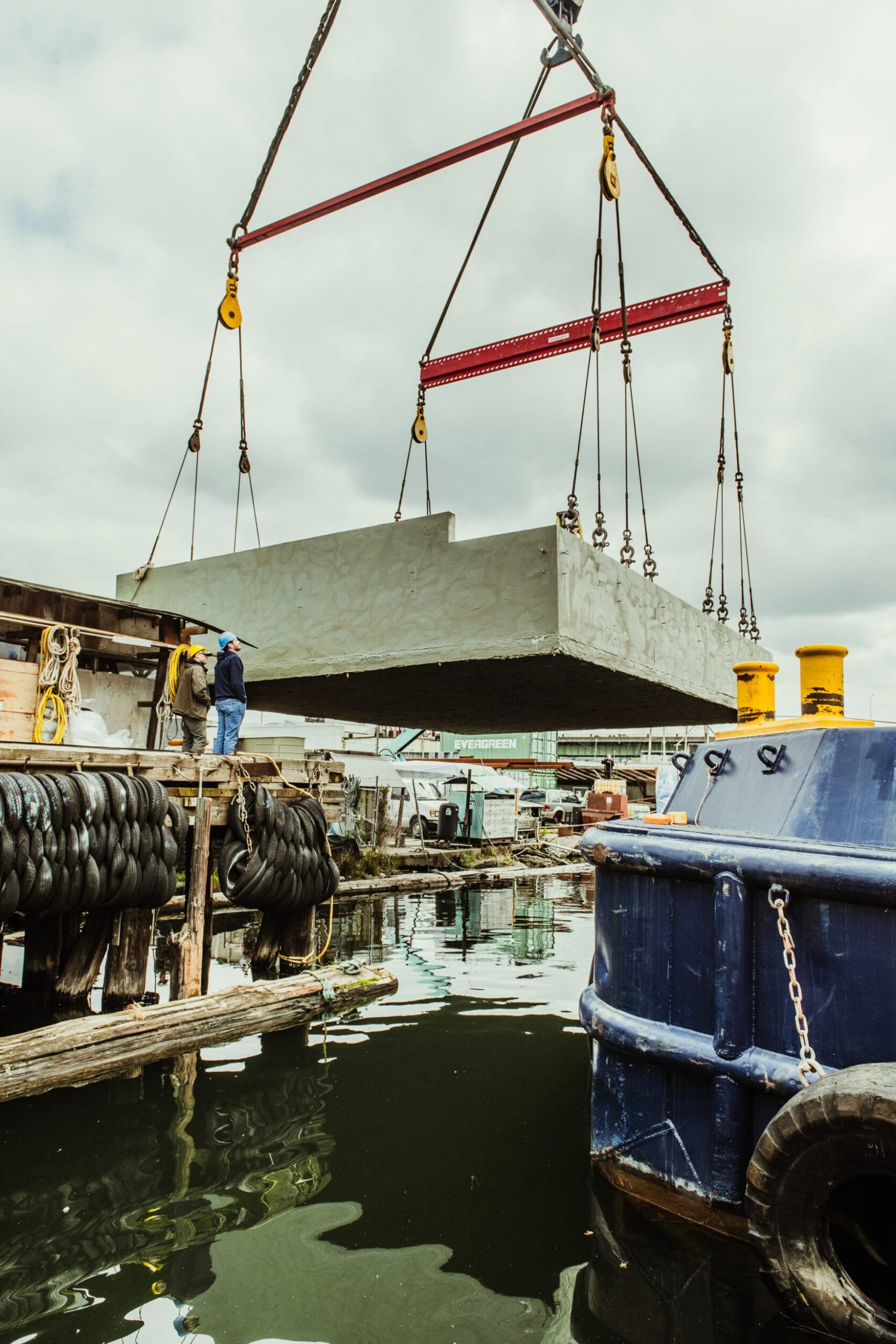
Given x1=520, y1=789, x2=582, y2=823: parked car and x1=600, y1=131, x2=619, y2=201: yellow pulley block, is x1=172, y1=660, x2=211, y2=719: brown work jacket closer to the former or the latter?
x1=600, y1=131, x2=619, y2=201: yellow pulley block

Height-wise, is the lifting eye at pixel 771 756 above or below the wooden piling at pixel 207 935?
above

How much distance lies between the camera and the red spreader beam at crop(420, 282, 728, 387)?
1120 cm

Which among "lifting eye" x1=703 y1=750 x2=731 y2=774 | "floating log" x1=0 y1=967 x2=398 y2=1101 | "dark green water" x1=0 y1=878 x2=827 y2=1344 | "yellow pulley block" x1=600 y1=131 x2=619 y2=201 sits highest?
"yellow pulley block" x1=600 y1=131 x2=619 y2=201

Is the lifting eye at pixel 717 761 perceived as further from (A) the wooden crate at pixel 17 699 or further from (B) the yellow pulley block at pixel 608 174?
(A) the wooden crate at pixel 17 699

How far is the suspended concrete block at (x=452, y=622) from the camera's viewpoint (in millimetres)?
7152

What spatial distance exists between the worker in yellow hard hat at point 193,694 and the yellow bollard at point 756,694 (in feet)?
22.9

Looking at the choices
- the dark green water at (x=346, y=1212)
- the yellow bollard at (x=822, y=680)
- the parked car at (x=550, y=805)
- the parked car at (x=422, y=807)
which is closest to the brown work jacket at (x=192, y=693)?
the dark green water at (x=346, y=1212)

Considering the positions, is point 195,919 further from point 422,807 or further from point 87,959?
point 422,807

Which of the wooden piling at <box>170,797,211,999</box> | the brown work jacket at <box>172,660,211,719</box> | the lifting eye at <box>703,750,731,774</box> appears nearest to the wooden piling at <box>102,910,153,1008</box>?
the wooden piling at <box>170,797,211,999</box>

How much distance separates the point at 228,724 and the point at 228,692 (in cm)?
91

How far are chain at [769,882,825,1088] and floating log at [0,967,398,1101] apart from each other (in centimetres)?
547

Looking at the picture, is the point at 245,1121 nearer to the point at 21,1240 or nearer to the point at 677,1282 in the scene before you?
the point at 21,1240

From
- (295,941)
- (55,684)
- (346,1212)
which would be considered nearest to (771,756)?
(346,1212)

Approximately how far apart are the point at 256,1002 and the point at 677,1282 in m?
5.05
